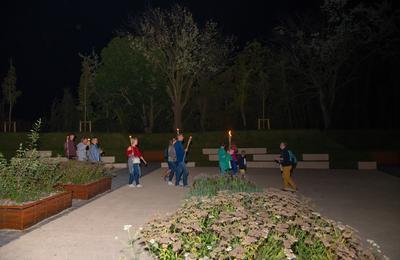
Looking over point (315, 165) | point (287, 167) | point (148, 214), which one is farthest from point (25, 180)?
point (315, 165)

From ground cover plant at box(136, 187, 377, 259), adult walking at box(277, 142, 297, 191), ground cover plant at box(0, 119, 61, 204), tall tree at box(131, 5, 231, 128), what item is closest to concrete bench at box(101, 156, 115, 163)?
tall tree at box(131, 5, 231, 128)

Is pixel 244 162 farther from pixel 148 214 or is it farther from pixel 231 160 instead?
A: pixel 148 214

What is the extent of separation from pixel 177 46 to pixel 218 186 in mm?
20237

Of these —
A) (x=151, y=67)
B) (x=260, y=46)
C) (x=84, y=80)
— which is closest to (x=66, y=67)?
(x=84, y=80)

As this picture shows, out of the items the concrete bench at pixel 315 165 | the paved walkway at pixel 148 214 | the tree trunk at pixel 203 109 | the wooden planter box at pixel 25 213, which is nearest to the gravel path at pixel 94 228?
the paved walkway at pixel 148 214

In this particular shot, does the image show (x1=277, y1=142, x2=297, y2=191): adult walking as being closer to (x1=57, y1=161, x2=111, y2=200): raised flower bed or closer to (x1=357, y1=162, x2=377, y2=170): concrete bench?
(x1=57, y1=161, x2=111, y2=200): raised flower bed

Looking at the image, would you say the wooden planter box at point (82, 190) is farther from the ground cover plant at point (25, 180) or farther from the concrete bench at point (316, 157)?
the concrete bench at point (316, 157)

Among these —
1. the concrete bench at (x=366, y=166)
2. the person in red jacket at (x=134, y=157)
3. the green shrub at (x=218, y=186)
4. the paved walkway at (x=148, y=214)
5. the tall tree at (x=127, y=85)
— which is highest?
the tall tree at (x=127, y=85)

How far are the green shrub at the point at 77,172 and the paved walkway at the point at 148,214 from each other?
0.87m

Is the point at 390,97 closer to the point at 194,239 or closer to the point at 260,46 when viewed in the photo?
the point at 260,46

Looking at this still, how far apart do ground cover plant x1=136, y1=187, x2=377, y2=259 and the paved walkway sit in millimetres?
1820

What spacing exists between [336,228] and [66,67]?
5009cm

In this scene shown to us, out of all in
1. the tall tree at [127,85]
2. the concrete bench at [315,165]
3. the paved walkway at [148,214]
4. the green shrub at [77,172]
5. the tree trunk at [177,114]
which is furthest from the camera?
the tall tree at [127,85]

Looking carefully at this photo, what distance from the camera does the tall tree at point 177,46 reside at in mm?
29375
